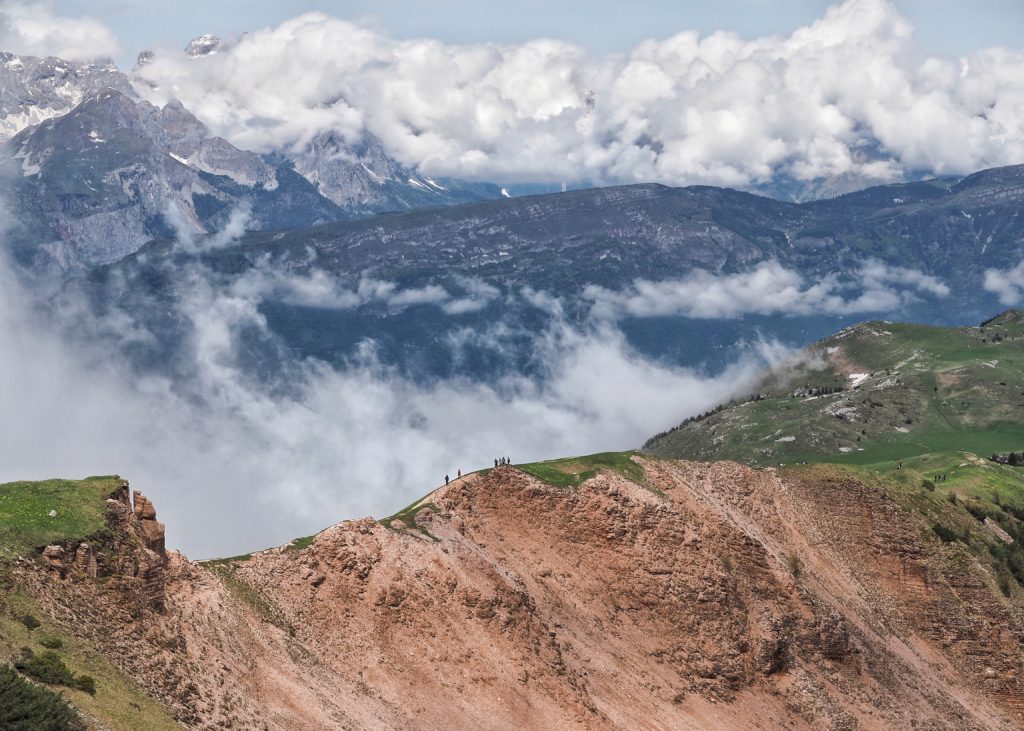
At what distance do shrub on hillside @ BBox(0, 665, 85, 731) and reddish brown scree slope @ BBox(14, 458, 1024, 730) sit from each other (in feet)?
32.8

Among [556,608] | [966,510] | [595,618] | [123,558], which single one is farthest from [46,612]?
[966,510]

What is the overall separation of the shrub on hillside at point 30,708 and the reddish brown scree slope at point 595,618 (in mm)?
10013

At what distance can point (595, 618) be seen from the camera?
8538 cm

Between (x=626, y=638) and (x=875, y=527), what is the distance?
40.5 m

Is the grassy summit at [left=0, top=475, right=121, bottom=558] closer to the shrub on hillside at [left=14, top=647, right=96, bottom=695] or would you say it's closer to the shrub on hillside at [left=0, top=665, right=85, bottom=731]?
the shrub on hillside at [left=14, top=647, right=96, bottom=695]

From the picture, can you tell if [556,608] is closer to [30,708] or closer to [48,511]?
[48,511]

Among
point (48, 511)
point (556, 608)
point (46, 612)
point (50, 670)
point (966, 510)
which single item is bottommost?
point (50, 670)

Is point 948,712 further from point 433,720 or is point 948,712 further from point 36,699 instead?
point 36,699

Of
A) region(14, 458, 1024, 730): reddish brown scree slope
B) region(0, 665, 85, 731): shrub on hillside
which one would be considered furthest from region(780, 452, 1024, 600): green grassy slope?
region(0, 665, 85, 731): shrub on hillside

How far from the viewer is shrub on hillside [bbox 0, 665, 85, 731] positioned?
3922 cm

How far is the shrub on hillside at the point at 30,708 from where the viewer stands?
3922 centimetres

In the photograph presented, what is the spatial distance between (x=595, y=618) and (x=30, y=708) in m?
52.9

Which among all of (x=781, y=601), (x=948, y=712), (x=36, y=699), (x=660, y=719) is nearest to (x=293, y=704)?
(x=36, y=699)

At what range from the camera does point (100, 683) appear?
47.5 meters
